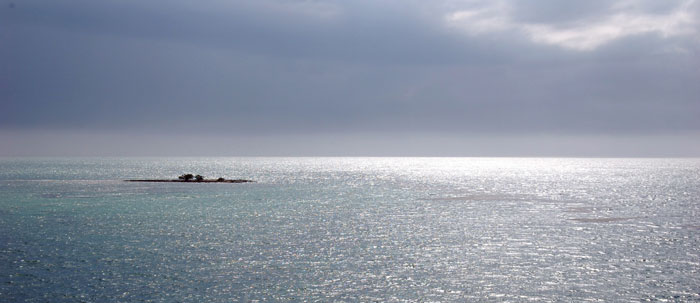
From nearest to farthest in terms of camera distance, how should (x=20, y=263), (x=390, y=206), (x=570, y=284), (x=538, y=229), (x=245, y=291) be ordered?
(x=245, y=291) → (x=570, y=284) → (x=20, y=263) → (x=538, y=229) → (x=390, y=206)

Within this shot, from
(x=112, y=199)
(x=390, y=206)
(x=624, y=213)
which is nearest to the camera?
(x=624, y=213)

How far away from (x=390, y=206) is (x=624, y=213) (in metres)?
37.9

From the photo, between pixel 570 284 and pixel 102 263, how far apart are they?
34.7m

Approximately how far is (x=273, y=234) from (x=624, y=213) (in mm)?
58109

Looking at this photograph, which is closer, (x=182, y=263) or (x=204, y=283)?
(x=204, y=283)

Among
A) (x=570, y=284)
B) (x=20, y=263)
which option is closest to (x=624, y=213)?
(x=570, y=284)

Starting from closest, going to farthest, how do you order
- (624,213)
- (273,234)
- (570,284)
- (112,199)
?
1. (570,284)
2. (273,234)
3. (624,213)
4. (112,199)

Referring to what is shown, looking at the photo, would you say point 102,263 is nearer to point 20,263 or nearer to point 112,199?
point 20,263

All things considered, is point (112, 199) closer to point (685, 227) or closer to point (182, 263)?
point (182, 263)

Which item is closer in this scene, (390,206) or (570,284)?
(570,284)

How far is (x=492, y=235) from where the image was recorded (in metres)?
58.3

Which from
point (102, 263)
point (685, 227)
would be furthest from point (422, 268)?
point (685, 227)

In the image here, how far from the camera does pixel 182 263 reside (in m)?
41.8

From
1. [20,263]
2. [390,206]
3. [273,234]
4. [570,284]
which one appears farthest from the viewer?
[390,206]
